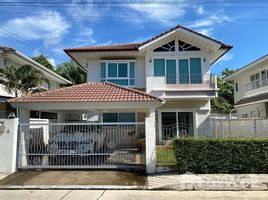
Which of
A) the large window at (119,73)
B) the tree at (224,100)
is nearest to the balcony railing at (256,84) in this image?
the large window at (119,73)

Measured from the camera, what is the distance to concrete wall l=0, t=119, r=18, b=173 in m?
12.1

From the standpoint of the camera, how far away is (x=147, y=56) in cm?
2202

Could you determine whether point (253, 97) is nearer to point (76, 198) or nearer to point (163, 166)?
point (163, 166)

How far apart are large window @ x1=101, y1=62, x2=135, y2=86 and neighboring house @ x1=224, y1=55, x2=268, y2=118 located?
10792 millimetres

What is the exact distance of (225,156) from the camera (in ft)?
36.4

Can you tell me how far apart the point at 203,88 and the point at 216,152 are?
10.5 meters

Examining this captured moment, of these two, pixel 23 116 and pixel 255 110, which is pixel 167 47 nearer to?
pixel 255 110

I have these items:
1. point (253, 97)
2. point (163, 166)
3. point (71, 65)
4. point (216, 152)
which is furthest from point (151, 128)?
point (71, 65)

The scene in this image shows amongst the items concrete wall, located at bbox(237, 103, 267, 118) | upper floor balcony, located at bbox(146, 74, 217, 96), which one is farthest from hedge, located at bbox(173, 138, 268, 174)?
concrete wall, located at bbox(237, 103, 267, 118)

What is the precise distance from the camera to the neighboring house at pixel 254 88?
24984 mm

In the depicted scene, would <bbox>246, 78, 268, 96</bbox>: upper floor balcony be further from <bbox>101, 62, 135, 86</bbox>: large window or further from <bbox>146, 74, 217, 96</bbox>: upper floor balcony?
<bbox>101, 62, 135, 86</bbox>: large window

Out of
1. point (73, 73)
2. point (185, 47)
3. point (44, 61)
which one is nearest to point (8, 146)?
point (185, 47)

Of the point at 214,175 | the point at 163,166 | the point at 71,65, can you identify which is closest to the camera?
the point at 214,175

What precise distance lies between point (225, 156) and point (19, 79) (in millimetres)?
14508
